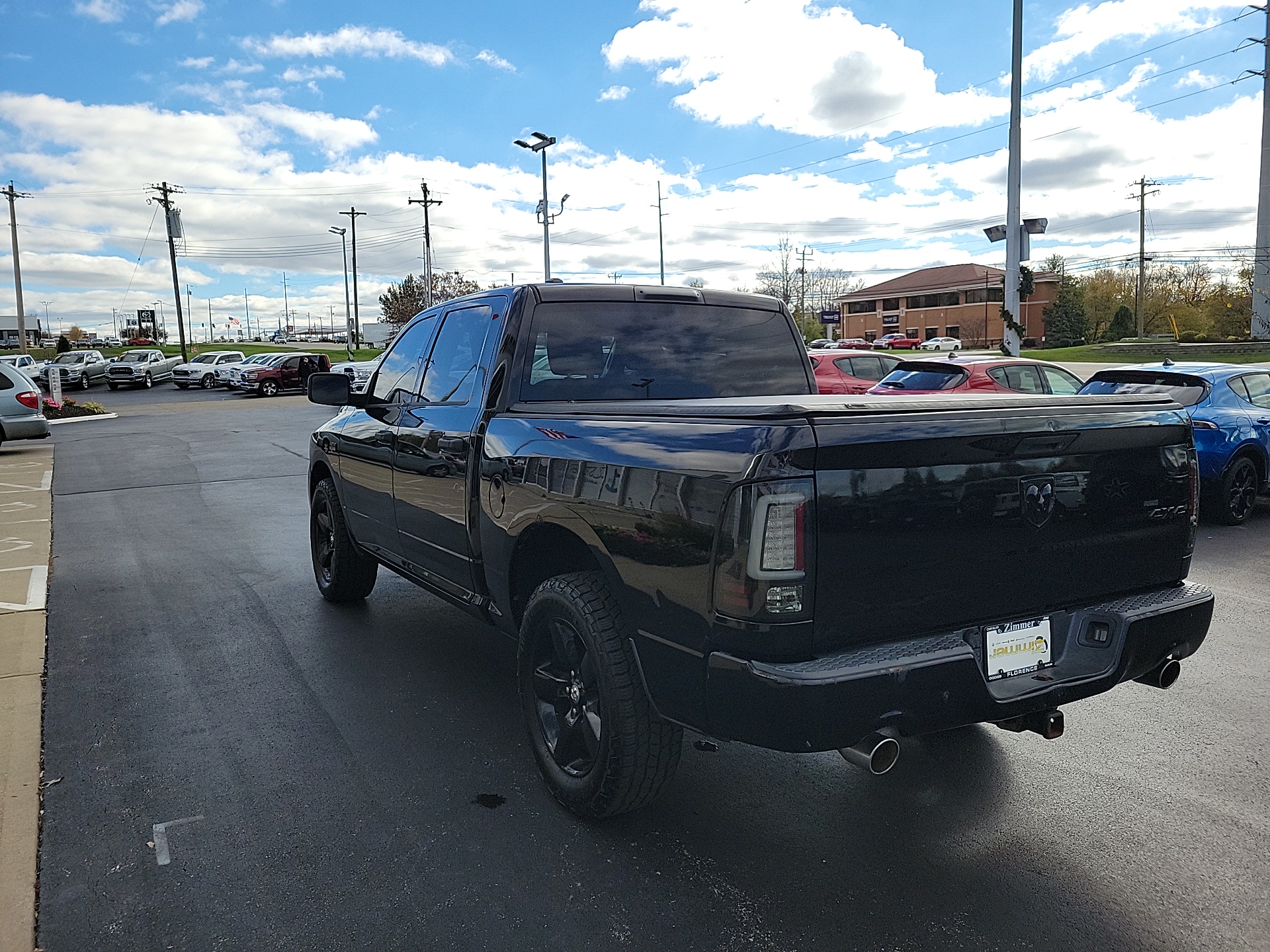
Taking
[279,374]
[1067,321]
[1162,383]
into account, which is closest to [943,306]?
[1067,321]

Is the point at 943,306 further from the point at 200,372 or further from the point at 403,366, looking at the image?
the point at 403,366

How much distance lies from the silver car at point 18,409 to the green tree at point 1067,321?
7402 centimetres

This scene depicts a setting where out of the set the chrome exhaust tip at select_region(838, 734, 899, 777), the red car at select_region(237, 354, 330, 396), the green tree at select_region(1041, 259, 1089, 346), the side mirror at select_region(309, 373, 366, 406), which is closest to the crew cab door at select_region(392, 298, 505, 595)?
the side mirror at select_region(309, 373, 366, 406)

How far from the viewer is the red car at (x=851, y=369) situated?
16.8 metres

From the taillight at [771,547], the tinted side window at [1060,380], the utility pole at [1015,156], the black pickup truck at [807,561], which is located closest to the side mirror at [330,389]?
the black pickup truck at [807,561]

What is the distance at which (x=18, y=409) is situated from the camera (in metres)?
18.2

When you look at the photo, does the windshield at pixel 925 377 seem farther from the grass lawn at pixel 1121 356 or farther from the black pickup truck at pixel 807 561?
the grass lawn at pixel 1121 356

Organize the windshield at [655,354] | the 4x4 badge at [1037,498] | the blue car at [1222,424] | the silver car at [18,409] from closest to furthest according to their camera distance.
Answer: the 4x4 badge at [1037,498], the windshield at [655,354], the blue car at [1222,424], the silver car at [18,409]

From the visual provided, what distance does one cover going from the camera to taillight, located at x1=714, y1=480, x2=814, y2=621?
264 centimetres

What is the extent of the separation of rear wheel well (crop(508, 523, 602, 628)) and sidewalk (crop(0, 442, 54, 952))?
1.88 metres

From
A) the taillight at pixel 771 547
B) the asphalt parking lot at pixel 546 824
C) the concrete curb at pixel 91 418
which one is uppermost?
the taillight at pixel 771 547

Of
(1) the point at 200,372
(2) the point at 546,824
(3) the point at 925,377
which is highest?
(1) the point at 200,372

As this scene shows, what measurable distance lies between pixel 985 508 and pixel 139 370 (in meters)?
53.5

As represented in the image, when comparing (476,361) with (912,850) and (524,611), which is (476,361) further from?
(912,850)
